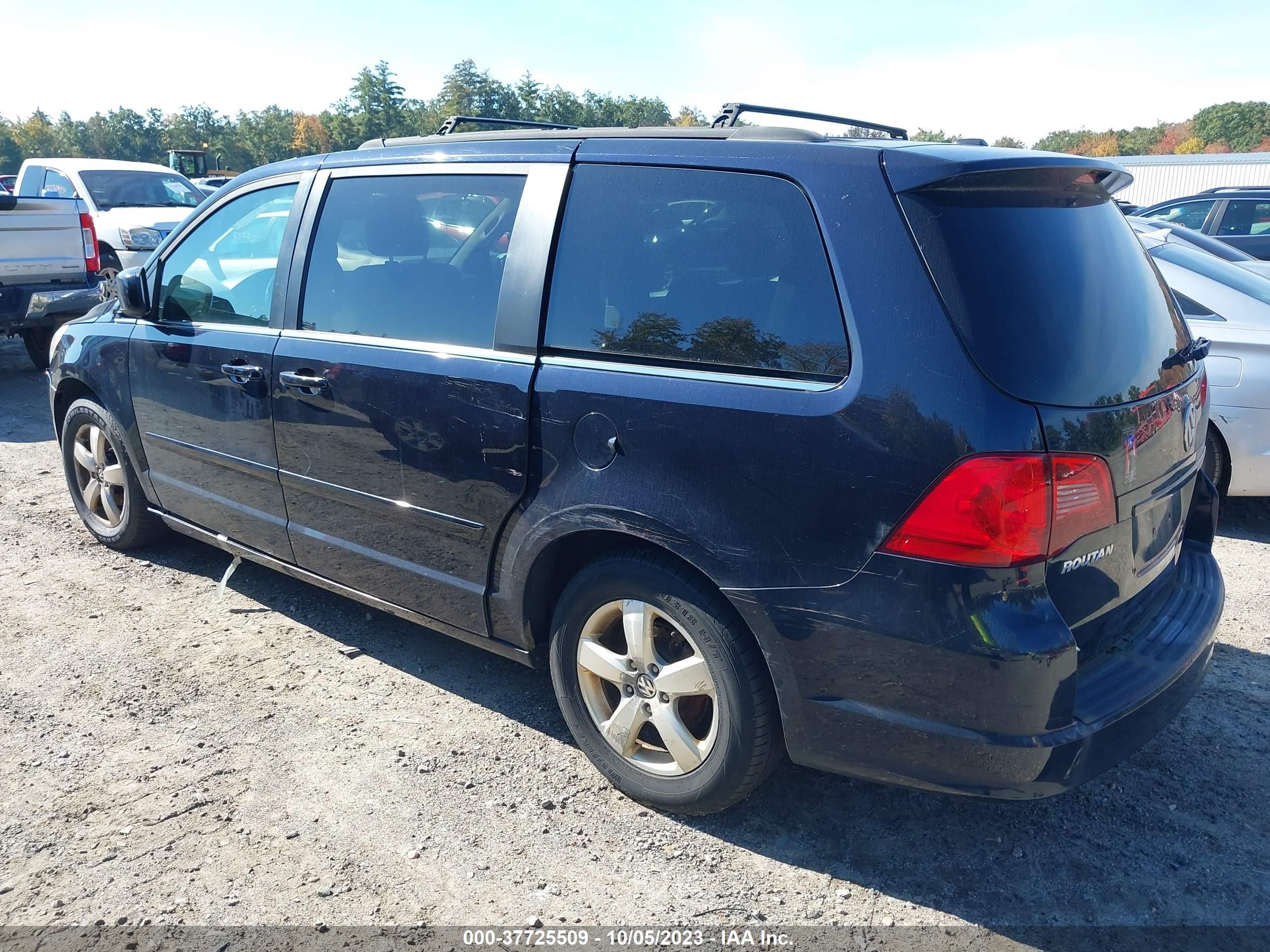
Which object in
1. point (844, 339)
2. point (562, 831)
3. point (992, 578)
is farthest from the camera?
point (562, 831)

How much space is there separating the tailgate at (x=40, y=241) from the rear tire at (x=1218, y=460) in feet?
31.9

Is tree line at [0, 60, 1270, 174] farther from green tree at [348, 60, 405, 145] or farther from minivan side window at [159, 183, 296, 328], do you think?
minivan side window at [159, 183, 296, 328]

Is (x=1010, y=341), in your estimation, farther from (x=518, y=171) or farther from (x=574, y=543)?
(x=518, y=171)

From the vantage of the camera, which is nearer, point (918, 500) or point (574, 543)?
point (918, 500)

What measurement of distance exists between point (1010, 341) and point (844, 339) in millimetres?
375

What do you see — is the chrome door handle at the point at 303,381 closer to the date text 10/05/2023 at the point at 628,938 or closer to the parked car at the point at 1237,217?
the date text 10/05/2023 at the point at 628,938

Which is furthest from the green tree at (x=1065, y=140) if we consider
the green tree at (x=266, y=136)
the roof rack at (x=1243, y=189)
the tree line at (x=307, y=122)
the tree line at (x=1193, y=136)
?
the roof rack at (x=1243, y=189)

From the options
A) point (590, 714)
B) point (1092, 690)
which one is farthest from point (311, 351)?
point (1092, 690)

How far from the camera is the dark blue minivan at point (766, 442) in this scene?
2.20 meters

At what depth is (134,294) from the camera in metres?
4.25

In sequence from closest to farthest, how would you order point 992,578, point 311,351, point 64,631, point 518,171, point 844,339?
point 992,578 < point 844,339 < point 518,171 < point 311,351 < point 64,631

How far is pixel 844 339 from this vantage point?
2.31m

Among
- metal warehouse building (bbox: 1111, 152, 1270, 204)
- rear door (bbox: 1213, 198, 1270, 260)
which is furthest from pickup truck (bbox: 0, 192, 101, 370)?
metal warehouse building (bbox: 1111, 152, 1270, 204)

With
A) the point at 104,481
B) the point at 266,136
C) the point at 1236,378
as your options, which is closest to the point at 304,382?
the point at 104,481
